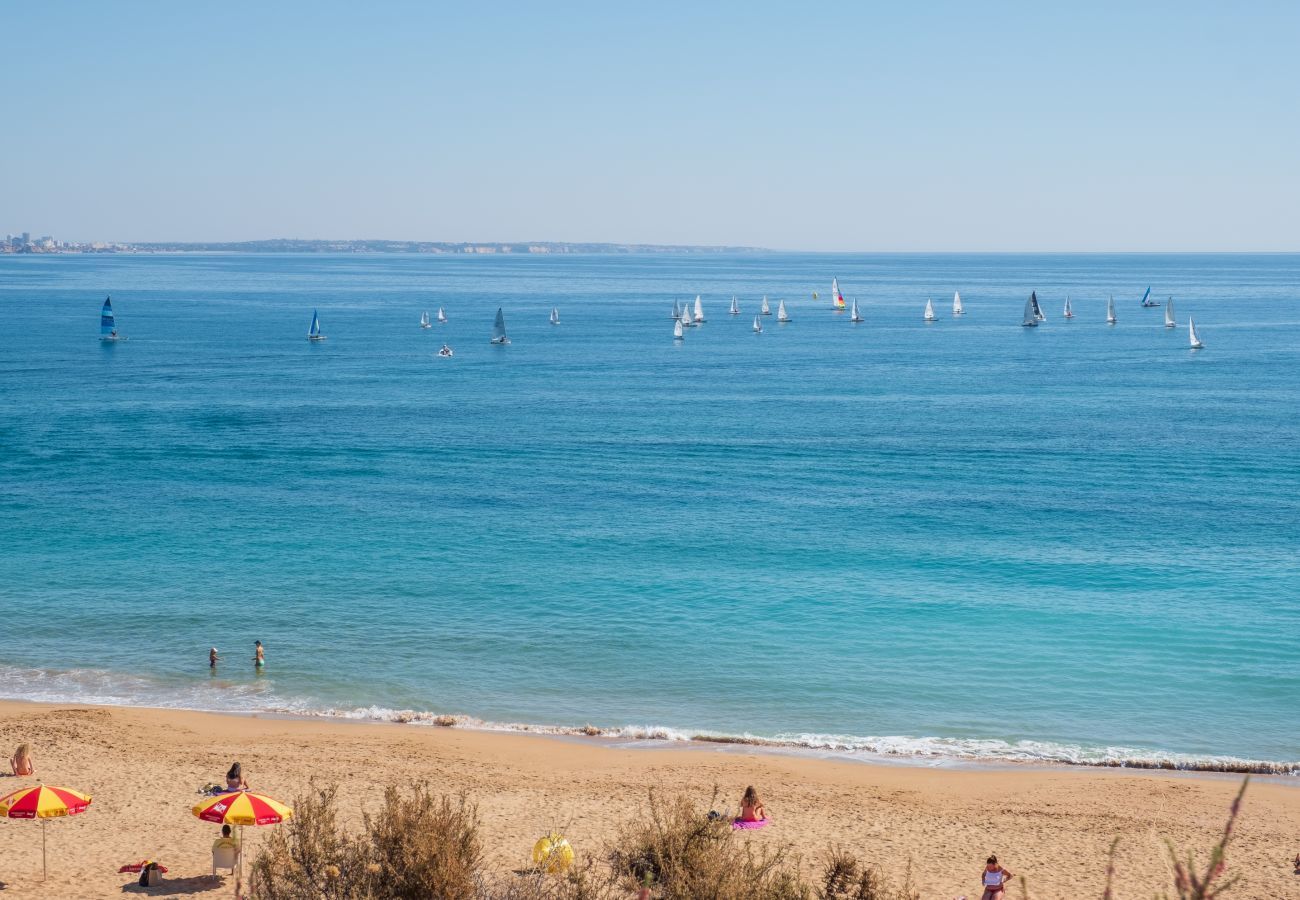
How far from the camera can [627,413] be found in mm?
74812

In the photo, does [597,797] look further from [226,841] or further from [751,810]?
[226,841]

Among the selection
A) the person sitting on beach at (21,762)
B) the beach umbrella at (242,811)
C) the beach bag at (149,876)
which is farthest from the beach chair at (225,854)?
the person sitting on beach at (21,762)

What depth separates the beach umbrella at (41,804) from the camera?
1906 centimetres

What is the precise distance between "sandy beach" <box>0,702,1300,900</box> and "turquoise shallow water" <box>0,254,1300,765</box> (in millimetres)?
2045

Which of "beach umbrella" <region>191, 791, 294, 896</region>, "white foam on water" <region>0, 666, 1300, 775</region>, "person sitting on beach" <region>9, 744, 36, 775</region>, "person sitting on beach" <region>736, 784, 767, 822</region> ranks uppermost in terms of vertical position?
"beach umbrella" <region>191, 791, 294, 896</region>

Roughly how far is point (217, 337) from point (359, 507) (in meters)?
82.3

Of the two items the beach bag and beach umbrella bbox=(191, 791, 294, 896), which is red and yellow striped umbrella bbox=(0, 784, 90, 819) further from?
beach umbrella bbox=(191, 791, 294, 896)

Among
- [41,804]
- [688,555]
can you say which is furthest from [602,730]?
[688,555]

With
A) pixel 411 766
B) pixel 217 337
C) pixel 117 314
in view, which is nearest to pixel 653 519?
pixel 411 766

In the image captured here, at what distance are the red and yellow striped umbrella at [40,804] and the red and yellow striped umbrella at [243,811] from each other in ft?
6.41

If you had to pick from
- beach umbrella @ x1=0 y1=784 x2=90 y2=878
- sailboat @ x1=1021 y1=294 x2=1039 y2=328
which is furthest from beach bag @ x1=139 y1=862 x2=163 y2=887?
sailboat @ x1=1021 y1=294 x2=1039 y2=328

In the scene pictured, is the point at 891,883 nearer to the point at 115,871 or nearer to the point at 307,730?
the point at 115,871

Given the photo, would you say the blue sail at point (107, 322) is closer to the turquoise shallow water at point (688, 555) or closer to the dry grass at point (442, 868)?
the turquoise shallow water at point (688, 555)

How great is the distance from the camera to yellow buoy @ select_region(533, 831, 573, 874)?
1850cm
